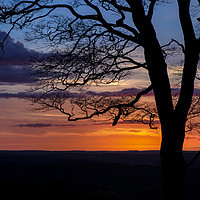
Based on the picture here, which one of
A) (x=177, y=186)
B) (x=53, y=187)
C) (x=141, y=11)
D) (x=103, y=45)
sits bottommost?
(x=53, y=187)

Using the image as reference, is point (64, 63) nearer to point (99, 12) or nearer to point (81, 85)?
point (81, 85)

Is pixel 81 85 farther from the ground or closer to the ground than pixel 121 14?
closer to the ground

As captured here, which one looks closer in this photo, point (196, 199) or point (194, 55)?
point (194, 55)

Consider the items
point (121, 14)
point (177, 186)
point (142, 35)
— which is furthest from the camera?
point (121, 14)

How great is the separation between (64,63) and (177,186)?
5.81 m

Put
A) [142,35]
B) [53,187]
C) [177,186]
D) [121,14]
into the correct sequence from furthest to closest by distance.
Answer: [53,187] → [121,14] → [142,35] → [177,186]

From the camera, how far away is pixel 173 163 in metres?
9.67

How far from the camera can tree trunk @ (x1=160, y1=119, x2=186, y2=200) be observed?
959cm

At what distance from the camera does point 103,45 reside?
11.6 m

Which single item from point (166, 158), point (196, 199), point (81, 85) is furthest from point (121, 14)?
point (196, 199)

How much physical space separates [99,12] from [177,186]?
638 cm

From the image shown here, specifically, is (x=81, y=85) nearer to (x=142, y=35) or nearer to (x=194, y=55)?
(x=142, y=35)

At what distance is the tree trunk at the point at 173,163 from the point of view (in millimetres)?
9594

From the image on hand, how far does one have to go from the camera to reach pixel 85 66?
1134 cm
